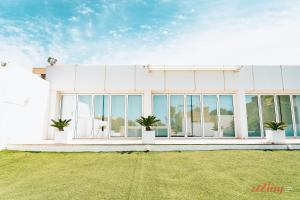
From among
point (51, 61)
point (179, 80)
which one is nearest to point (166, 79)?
point (179, 80)

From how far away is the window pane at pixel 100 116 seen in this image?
45.0 ft

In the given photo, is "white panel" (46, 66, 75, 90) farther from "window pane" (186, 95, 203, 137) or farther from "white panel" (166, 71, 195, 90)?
"window pane" (186, 95, 203, 137)

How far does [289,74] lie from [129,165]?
12.7m

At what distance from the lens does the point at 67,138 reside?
997 centimetres

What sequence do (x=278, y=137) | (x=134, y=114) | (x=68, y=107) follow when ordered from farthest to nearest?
(x=68, y=107) < (x=134, y=114) < (x=278, y=137)

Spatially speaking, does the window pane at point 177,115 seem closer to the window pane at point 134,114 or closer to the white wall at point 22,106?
the window pane at point 134,114

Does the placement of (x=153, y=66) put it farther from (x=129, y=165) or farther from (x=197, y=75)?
(x=129, y=165)

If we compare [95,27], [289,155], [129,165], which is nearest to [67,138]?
[129,165]

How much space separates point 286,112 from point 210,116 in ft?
17.6

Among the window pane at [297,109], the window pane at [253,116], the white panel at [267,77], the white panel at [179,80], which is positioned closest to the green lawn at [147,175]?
the window pane at [253,116]

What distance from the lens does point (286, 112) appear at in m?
14.3

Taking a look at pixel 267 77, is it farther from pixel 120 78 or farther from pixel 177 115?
pixel 120 78

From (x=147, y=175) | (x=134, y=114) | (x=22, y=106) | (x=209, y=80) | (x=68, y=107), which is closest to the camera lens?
(x=147, y=175)

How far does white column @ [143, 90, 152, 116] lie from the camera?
13430mm
